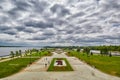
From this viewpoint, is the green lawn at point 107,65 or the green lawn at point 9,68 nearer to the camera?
the green lawn at point 9,68

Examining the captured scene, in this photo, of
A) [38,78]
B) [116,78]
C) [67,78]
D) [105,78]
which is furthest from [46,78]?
[116,78]

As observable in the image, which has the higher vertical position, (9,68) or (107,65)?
(9,68)

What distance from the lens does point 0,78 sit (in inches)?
1522

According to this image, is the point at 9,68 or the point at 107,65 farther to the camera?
the point at 107,65

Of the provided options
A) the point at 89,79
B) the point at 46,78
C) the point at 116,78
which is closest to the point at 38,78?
the point at 46,78

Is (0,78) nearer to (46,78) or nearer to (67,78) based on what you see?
(46,78)

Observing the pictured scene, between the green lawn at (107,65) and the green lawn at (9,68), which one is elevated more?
the green lawn at (9,68)

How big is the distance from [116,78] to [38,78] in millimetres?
17524

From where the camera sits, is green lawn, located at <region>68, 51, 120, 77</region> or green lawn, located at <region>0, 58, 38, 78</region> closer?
green lawn, located at <region>0, 58, 38, 78</region>

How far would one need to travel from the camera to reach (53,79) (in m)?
37.7

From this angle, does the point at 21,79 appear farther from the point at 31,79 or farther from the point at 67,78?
the point at 67,78

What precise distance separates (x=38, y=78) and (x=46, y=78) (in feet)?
5.88

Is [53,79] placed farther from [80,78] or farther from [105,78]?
[105,78]

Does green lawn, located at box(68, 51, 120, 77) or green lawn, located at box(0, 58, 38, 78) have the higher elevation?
green lawn, located at box(0, 58, 38, 78)
